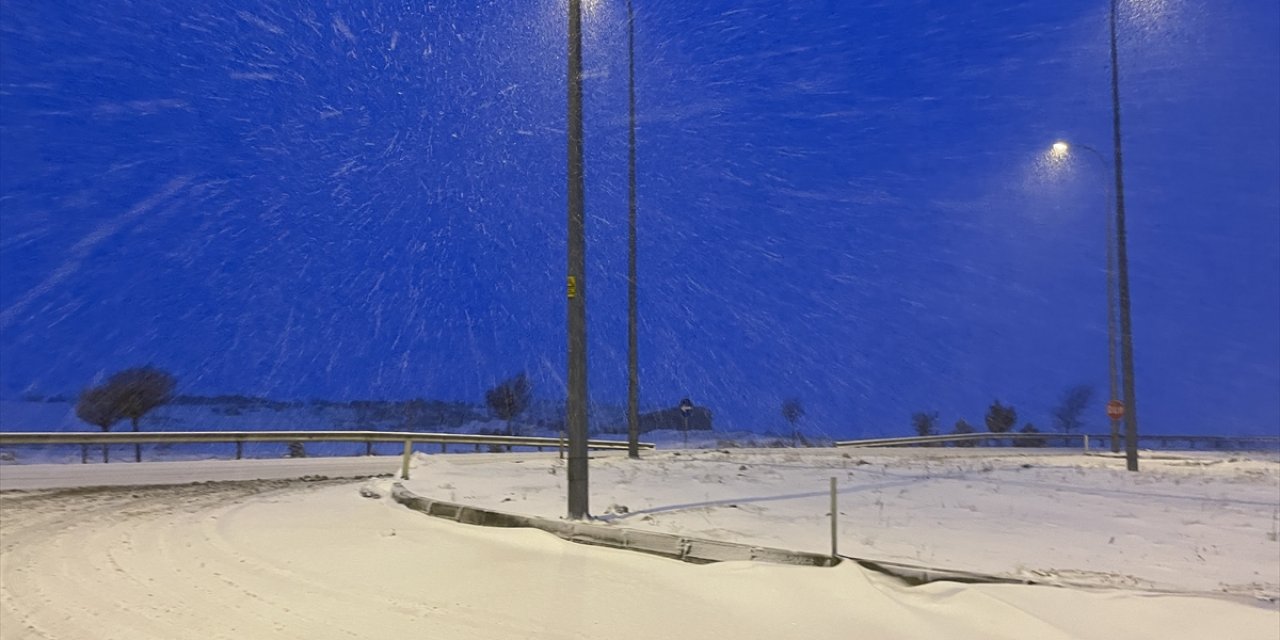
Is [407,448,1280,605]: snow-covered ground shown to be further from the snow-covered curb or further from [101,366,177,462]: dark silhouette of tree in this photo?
[101,366,177,462]: dark silhouette of tree

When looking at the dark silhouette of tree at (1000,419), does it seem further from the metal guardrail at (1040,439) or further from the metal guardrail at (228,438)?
the metal guardrail at (228,438)

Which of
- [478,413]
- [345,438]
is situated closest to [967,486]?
[345,438]

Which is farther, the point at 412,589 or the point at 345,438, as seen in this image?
the point at 345,438

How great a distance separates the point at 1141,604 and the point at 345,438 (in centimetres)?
2824

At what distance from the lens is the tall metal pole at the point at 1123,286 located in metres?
20.8

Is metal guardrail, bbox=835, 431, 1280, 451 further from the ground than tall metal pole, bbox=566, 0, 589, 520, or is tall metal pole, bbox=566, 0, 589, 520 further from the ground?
tall metal pole, bbox=566, 0, 589, 520

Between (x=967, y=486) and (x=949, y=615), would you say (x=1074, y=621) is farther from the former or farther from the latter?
(x=967, y=486)

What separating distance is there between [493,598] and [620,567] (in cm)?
139

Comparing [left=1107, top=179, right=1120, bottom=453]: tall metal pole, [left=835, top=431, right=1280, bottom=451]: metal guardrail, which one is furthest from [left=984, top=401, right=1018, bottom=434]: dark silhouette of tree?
[left=1107, top=179, right=1120, bottom=453]: tall metal pole

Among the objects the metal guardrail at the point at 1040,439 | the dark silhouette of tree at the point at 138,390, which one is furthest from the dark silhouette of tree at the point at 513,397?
the metal guardrail at the point at 1040,439

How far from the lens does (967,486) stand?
15.8m

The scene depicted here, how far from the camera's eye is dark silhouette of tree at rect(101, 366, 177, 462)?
176 ft

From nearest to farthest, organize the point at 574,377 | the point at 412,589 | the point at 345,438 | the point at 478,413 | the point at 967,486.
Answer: the point at 412,589 < the point at 574,377 < the point at 967,486 < the point at 345,438 < the point at 478,413

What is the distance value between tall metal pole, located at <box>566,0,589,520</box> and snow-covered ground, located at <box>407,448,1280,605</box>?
2.20 ft
